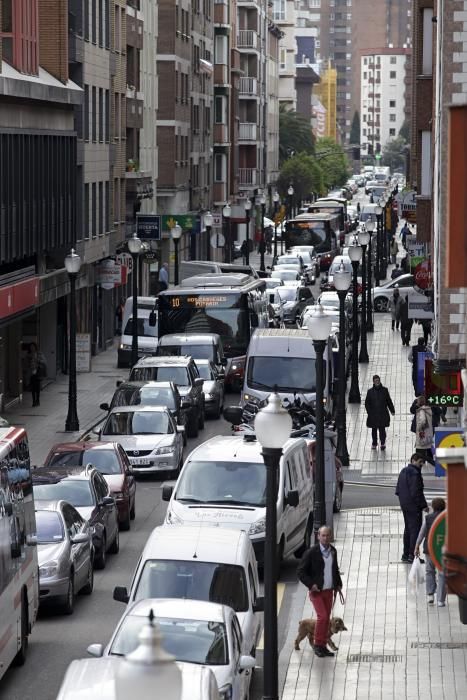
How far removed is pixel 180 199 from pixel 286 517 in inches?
2502

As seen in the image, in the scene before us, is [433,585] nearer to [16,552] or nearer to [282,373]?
[16,552]

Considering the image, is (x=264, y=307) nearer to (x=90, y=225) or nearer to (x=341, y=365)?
(x=90, y=225)

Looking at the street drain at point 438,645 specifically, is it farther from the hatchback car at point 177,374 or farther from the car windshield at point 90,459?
the hatchback car at point 177,374

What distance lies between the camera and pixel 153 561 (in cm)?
1827

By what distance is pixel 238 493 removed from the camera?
2386cm

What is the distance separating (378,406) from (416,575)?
14.2m

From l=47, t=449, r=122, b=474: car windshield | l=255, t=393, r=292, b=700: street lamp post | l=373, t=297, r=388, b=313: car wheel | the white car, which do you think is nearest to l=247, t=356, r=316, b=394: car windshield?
l=47, t=449, r=122, b=474: car windshield

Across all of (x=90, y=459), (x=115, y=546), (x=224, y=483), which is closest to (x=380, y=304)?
(x=90, y=459)

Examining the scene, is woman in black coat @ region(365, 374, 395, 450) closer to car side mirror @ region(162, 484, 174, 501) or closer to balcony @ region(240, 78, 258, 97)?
car side mirror @ region(162, 484, 174, 501)

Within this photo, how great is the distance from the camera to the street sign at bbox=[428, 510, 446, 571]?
8.88m

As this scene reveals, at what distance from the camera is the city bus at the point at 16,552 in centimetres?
1727

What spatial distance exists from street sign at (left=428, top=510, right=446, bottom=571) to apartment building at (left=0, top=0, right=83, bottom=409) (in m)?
31.2

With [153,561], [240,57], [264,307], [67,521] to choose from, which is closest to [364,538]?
[67,521]

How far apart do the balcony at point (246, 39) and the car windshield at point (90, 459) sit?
9571cm
